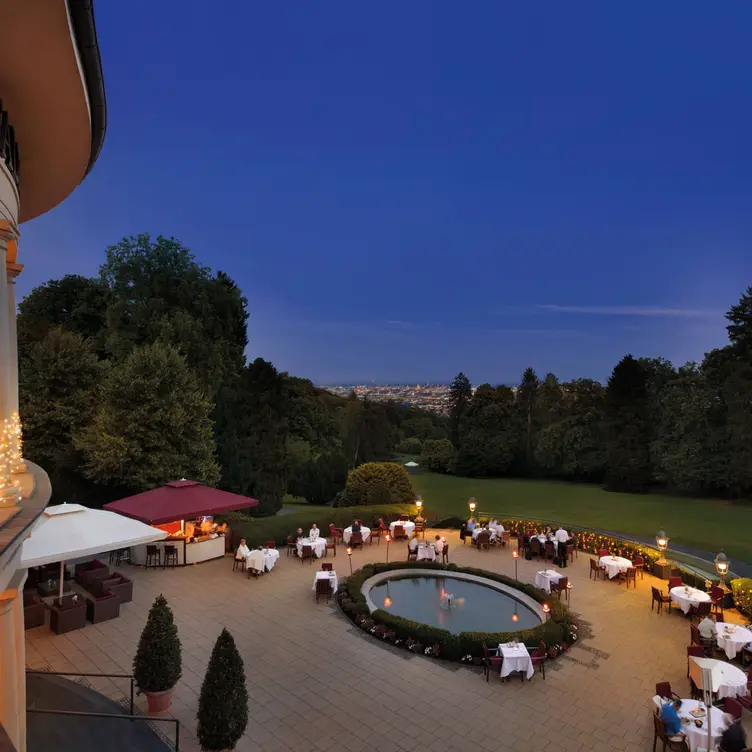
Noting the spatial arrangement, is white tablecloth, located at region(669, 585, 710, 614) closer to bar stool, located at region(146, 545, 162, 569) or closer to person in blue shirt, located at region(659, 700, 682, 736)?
person in blue shirt, located at region(659, 700, 682, 736)

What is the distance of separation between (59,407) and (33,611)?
13610 millimetres

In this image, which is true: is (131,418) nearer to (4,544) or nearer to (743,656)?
(4,544)

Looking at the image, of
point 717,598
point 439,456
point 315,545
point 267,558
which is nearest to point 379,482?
point 315,545

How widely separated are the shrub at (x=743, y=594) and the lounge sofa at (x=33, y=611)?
777 inches

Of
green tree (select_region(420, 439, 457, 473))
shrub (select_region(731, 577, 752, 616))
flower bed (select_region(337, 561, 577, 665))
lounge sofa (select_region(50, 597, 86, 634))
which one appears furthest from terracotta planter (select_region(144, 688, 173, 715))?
green tree (select_region(420, 439, 457, 473))

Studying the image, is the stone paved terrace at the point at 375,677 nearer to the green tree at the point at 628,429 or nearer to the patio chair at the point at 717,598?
the patio chair at the point at 717,598

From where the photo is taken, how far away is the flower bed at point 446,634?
12609 mm

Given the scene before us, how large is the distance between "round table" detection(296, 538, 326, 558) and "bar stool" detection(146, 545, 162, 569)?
5008 mm

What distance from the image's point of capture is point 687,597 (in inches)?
601

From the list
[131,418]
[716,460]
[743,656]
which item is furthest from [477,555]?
[716,460]

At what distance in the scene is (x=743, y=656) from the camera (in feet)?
41.8

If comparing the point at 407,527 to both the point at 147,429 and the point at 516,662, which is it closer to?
the point at 516,662

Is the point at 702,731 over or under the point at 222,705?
under

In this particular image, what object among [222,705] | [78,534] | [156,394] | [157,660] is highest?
[156,394]
